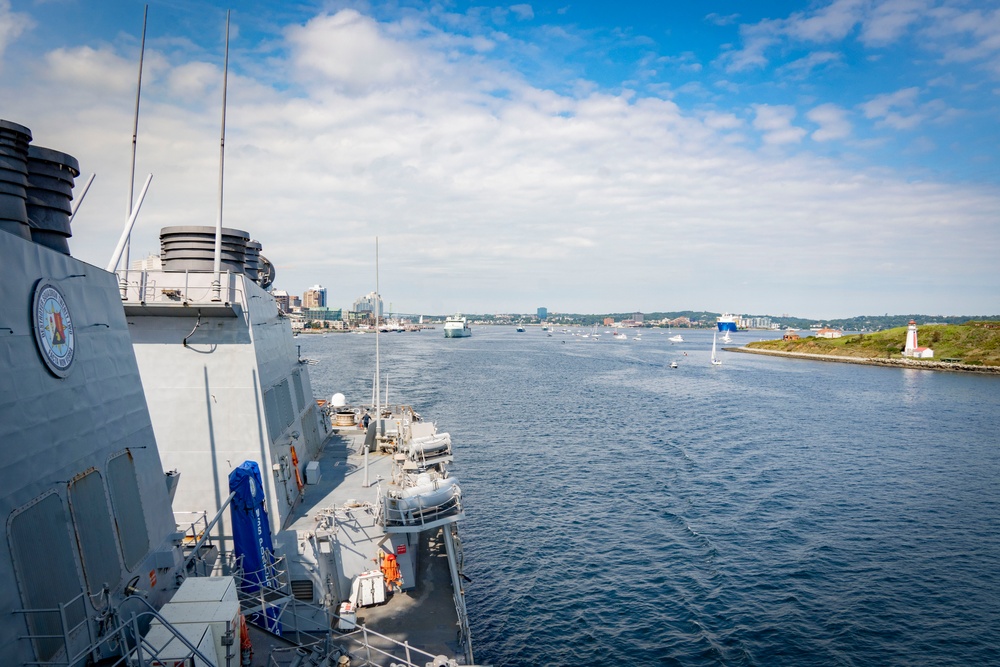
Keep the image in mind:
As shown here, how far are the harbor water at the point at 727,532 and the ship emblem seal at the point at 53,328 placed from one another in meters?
18.6

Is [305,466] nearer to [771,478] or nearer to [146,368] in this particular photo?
[146,368]

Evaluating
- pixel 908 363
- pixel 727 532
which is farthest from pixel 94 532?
pixel 908 363

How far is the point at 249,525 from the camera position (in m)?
14.7

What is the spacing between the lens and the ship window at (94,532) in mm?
9344

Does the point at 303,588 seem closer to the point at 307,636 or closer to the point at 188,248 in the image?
the point at 307,636

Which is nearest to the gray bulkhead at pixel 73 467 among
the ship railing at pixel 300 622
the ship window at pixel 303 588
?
the ship railing at pixel 300 622

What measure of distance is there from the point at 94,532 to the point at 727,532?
3211 cm

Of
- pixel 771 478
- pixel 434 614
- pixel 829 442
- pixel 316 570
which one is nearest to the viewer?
pixel 316 570

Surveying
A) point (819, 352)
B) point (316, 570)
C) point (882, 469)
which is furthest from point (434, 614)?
point (819, 352)

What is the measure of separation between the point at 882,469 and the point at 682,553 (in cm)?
2569

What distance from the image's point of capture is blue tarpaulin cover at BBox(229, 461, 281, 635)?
47.5 feet

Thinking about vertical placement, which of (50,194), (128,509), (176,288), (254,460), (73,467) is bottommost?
(254,460)

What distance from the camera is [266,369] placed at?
2008 cm

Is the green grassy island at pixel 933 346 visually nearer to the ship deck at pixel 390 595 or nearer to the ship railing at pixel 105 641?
the ship deck at pixel 390 595
